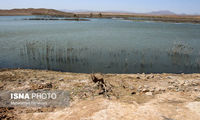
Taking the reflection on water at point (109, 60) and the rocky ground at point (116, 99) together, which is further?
the reflection on water at point (109, 60)

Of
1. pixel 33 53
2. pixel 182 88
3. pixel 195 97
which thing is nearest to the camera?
pixel 195 97

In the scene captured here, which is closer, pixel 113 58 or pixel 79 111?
pixel 79 111

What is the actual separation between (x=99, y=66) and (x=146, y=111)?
7113mm

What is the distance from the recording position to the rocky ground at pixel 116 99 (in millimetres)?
4887

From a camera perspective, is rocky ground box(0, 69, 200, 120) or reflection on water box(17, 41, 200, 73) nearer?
rocky ground box(0, 69, 200, 120)

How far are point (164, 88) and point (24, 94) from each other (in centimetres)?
617

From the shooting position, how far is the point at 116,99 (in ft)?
19.6

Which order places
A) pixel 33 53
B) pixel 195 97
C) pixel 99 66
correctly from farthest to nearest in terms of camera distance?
pixel 33 53, pixel 99 66, pixel 195 97

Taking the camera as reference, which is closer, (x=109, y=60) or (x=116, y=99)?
(x=116, y=99)

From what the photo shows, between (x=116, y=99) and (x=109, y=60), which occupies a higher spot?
(x=109, y=60)

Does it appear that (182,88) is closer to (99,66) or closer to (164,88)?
(164,88)

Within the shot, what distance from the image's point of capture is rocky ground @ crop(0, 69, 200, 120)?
489cm

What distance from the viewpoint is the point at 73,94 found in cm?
644

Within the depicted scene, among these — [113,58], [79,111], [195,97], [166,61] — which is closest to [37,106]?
[79,111]
